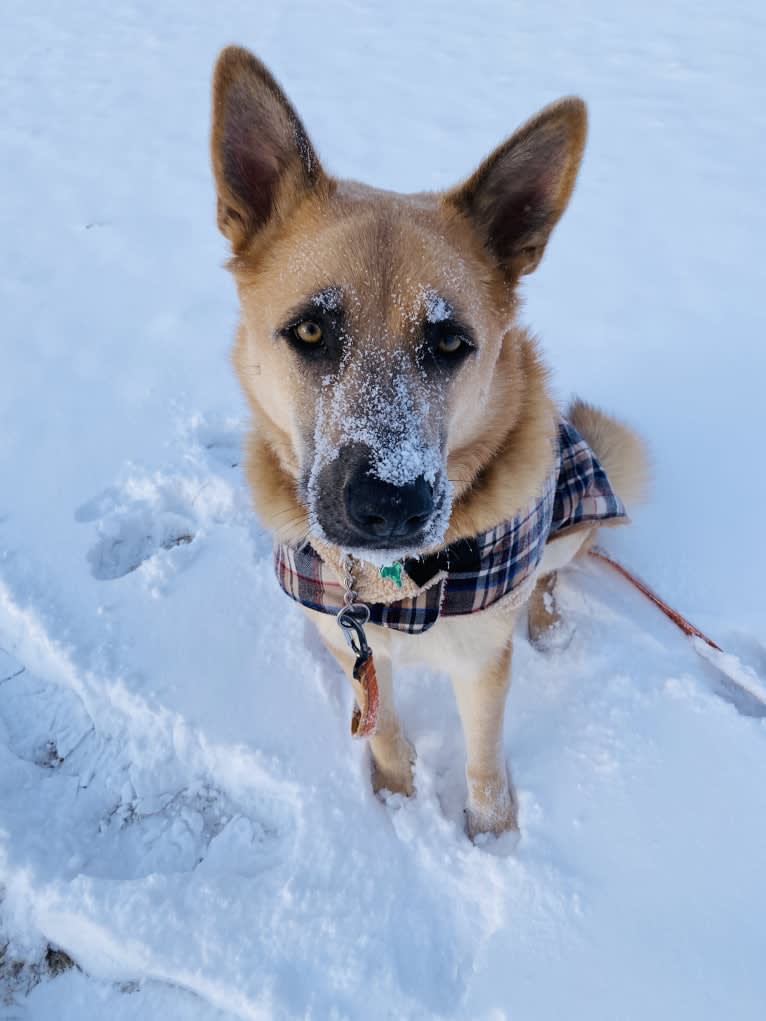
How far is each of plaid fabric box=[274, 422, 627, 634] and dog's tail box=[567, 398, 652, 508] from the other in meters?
0.84

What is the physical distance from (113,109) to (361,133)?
2.58 metres

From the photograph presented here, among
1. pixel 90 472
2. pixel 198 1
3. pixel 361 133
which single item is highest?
pixel 198 1

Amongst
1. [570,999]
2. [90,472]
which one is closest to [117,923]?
[570,999]

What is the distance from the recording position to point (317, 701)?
2.43 meters

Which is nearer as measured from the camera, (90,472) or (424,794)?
(424,794)

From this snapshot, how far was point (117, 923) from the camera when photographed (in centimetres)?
186

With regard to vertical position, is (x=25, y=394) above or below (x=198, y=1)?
below

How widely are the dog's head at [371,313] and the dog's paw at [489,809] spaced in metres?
1.05

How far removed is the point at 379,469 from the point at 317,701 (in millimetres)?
1400

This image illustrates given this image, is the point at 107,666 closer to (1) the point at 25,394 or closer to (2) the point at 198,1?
(1) the point at 25,394

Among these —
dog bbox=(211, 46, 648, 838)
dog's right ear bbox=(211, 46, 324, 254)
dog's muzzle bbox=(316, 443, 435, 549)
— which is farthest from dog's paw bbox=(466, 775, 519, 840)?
dog's right ear bbox=(211, 46, 324, 254)

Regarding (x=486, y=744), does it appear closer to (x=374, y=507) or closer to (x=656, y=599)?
(x=656, y=599)

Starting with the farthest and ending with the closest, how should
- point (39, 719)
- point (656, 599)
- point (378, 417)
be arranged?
1. point (656, 599)
2. point (39, 719)
3. point (378, 417)

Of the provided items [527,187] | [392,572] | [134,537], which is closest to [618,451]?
[527,187]
